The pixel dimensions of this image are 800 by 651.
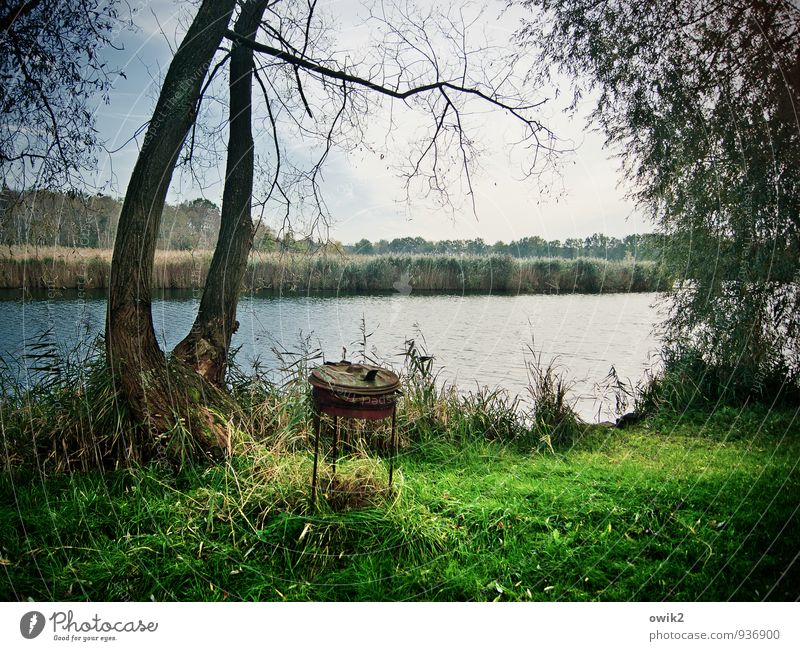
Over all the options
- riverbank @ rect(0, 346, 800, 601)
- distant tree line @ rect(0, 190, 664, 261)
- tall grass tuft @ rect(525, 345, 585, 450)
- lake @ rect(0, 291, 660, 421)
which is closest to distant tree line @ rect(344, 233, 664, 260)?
distant tree line @ rect(0, 190, 664, 261)

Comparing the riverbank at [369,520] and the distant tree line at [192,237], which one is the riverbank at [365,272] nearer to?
the distant tree line at [192,237]

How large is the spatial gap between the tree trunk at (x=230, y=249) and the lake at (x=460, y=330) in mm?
122

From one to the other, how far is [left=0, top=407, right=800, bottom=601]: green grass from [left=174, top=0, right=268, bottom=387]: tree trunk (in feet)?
2.73

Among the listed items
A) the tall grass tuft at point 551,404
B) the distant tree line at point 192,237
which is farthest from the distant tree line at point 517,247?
the tall grass tuft at point 551,404

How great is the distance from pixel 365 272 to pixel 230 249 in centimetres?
88

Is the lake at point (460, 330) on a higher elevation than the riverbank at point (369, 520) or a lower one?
higher

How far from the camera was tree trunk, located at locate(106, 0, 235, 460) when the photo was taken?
2.70 metres

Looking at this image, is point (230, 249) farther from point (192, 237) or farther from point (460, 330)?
point (460, 330)

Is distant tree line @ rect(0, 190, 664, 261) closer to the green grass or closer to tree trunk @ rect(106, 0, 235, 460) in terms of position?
tree trunk @ rect(106, 0, 235, 460)

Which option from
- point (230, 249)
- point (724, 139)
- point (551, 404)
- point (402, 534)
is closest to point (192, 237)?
point (230, 249)

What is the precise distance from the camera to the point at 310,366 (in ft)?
11.2


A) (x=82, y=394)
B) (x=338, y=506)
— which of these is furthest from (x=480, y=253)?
(x=82, y=394)

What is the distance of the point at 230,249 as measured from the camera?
3.34m

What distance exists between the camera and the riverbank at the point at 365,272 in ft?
9.53
